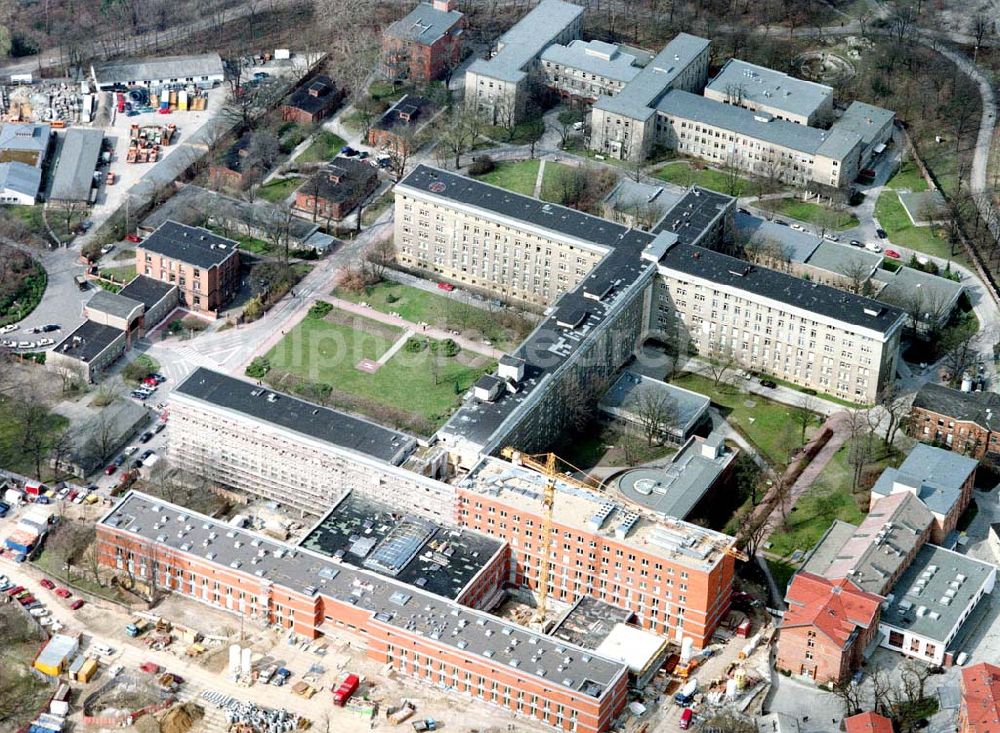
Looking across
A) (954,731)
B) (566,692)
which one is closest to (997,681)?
(954,731)

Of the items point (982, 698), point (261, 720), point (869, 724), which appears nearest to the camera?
point (869, 724)

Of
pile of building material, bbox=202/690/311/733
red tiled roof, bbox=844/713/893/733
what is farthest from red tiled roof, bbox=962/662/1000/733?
pile of building material, bbox=202/690/311/733

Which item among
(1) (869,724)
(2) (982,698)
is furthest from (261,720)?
(2) (982,698)

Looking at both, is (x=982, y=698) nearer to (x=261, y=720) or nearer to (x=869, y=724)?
→ (x=869, y=724)

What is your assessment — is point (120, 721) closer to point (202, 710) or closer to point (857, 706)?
point (202, 710)

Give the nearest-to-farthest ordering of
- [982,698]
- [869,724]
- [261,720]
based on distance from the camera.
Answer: [869,724] → [982,698] → [261,720]

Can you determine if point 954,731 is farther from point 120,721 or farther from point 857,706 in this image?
point 120,721
